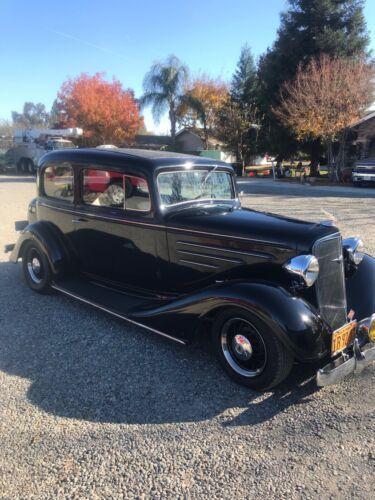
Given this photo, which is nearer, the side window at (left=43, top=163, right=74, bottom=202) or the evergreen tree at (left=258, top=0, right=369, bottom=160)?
the side window at (left=43, top=163, right=74, bottom=202)

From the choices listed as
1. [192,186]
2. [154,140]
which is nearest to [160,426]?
[192,186]

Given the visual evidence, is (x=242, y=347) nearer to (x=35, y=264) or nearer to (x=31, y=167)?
(x=35, y=264)

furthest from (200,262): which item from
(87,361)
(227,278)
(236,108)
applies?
(236,108)

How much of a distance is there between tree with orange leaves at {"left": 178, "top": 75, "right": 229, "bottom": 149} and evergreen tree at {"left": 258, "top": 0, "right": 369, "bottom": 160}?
738 cm

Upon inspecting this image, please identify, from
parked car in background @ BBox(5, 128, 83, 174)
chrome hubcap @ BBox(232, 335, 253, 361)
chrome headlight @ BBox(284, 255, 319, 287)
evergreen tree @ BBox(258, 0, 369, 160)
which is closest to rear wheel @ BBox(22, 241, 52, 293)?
chrome hubcap @ BBox(232, 335, 253, 361)

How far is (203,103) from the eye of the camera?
34.1 metres

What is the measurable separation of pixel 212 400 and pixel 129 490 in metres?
1.01

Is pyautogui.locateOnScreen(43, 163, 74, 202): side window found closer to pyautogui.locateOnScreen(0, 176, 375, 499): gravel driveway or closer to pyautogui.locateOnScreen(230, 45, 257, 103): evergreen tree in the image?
pyautogui.locateOnScreen(0, 176, 375, 499): gravel driveway

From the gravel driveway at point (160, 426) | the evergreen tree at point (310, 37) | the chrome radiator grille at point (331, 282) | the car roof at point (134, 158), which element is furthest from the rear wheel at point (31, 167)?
the chrome radiator grille at point (331, 282)

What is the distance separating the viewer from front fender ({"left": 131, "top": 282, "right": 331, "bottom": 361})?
288 centimetres

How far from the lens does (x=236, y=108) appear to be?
30.2 meters

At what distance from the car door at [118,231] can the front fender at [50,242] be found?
9.1 inches

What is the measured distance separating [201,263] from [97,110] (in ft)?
104

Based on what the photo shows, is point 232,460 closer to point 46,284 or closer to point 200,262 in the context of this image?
point 200,262
